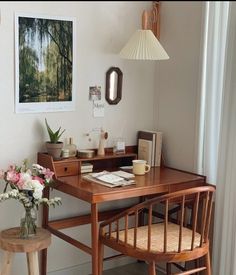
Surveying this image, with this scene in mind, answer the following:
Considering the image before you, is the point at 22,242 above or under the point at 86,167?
under

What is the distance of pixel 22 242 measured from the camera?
2504 millimetres

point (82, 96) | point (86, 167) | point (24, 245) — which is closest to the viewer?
point (24, 245)

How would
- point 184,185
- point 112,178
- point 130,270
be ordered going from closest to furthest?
point 112,178, point 184,185, point 130,270

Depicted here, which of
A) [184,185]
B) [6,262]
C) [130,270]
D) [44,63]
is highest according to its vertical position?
[44,63]

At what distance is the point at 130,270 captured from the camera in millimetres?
3402

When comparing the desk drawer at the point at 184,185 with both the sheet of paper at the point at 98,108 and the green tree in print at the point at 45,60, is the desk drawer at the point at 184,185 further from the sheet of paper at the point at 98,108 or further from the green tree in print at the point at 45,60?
the green tree in print at the point at 45,60

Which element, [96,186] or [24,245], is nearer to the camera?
[24,245]

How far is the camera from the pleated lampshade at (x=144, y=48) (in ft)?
9.37

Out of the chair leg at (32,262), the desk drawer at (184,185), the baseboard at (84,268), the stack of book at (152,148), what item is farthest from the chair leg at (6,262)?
the stack of book at (152,148)

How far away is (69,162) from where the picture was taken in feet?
9.52

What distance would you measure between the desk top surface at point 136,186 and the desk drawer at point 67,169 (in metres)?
0.04

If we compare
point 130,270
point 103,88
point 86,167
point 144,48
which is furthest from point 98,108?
point 130,270

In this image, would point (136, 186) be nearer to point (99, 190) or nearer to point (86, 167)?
point (99, 190)

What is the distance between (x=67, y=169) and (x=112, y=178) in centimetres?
32
